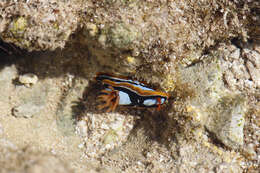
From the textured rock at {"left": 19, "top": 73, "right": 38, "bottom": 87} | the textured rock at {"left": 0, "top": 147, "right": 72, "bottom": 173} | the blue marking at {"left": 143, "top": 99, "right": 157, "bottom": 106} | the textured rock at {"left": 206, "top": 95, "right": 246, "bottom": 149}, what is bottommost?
the textured rock at {"left": 0, "top": 147, "right": 72, "bottom": 173}

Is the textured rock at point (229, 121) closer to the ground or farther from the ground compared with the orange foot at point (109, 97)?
closer to the ground

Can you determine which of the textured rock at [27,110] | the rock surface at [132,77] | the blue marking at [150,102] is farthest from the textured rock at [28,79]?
the blue marking at [150,102]

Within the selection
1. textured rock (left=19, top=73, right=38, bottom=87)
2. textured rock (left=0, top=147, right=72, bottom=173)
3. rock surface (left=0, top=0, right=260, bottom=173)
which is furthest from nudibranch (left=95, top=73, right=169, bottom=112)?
textured rock (left=0, top=147, right=72, bottom=173)

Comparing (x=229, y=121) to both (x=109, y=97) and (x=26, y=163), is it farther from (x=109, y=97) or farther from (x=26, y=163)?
(x=26, y=163)

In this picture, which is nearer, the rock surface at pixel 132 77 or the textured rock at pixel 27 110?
the rock surface at pixel 132 77

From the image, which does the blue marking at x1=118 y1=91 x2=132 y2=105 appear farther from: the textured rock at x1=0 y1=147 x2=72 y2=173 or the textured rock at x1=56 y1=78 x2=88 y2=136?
the textured rock at x1=0 y1=147 x2=72 y2=173

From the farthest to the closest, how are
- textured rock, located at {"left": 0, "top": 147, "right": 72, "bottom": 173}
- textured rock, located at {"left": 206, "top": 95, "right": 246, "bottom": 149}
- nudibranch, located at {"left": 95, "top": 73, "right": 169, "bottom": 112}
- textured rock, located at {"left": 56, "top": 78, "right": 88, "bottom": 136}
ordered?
textured rock, located at {"left": 56, "top": 78, "right": 88, "bottom": 136} < nudibranch, located at {"left": 95, "top": 73, "right": 169, "bottom": 112} < textured rock, located at {"left": 206, "top": 95, "right": 246, "bottom": 149} < textured rock, located at {"left": 0, "top": 147, "right": 72, "bottom": 173}

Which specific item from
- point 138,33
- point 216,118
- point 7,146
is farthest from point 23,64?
point 216,118

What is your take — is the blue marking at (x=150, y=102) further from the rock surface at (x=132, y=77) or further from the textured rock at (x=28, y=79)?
the textured rock at (x=28, y=79)

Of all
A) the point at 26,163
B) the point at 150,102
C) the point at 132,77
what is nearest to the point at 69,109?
the point at 132,77
